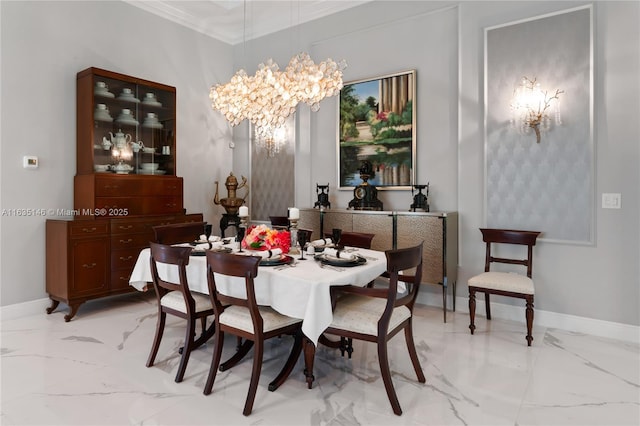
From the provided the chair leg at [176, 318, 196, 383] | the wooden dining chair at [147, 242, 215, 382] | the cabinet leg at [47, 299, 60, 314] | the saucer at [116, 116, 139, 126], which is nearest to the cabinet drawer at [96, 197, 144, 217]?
the saucer at [116, 116, 139, 126]

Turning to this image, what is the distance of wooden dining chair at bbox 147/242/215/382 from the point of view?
251 centimetres

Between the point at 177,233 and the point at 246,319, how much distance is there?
5.11 ft

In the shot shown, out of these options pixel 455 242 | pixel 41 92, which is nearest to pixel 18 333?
pixel 41 92

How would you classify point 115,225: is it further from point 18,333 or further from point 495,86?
point 495,86

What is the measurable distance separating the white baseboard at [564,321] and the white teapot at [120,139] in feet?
12.5

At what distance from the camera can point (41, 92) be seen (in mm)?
3971

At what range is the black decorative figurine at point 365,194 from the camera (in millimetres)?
4395

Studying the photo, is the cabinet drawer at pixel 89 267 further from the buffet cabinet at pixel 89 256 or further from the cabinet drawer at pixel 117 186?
the cabinet drawer at pixel 117 186

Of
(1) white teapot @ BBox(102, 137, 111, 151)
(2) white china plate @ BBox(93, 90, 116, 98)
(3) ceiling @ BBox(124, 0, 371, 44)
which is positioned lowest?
(1) white teapot @ BBox(102, 137, 111, 151)

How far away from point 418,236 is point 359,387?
180 centimetres

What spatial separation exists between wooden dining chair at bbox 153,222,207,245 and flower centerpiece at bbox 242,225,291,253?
2.66 feet

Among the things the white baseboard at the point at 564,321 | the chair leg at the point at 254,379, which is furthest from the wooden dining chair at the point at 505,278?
the chair leg at the point at 254,379

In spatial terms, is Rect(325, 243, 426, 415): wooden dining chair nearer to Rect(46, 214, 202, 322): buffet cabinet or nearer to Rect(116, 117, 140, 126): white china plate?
Rect(46, 214, 202, 322): buffet cabinet

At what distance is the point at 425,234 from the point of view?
3.85 meters
